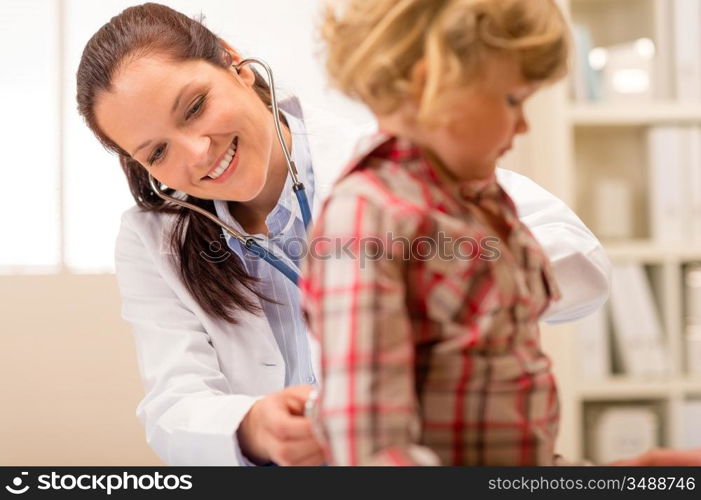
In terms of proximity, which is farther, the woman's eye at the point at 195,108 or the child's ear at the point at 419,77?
the woman's eye at the point at 195,108

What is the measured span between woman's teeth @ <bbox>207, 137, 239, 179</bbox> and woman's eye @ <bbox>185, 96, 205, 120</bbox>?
0.04m

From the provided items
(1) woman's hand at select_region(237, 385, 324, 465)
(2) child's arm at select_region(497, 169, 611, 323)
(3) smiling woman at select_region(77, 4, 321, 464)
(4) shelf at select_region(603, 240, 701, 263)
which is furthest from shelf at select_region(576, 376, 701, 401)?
(1) woman's hand at select_region(237, 385, 324, 465)

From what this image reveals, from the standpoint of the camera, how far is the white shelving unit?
143cm

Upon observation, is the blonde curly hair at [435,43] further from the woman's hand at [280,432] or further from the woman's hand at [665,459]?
the woman's hand at [665,459]

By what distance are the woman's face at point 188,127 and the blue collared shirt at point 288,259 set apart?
0.10 ft

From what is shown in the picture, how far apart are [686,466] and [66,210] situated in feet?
2.30

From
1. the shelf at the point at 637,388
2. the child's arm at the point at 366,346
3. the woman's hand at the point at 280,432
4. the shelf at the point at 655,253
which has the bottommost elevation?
the shelf at the point at 637,388

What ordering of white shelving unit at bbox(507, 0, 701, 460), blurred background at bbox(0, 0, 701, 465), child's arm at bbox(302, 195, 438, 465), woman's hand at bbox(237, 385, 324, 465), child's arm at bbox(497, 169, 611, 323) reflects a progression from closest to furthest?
child's arm at bbox(302, 195, 438, 465)
woman's hand at bbox(237, 385, 324, 465)
child's arm at bbox(497, 169, 611, 323)
blurred background at bbox(0, 0, 701, 465)
white shelving unit at bbox(507, 0, 701, 460)

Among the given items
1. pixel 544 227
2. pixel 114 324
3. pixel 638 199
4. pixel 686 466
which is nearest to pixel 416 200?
pixel 544 227

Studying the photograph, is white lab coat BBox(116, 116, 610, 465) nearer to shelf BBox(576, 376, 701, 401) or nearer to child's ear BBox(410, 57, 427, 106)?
child's ear BBox(410, 57, 427, 106)

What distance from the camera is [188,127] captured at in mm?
792

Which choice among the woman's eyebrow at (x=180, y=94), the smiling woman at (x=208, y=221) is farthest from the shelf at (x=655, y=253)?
the woman's eyebrow at (x=180, y=94)

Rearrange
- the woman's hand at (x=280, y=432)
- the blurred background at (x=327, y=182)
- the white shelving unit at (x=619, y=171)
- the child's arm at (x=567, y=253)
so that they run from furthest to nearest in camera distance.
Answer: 1. the white shelving unit at (x=619, y=171)
2. the blurred background at (x=327, y=182)
3. the child's arm at (x=567, y=253)
4. the woman's hand at (x=280, y=432)

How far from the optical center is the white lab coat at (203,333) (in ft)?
2.50
